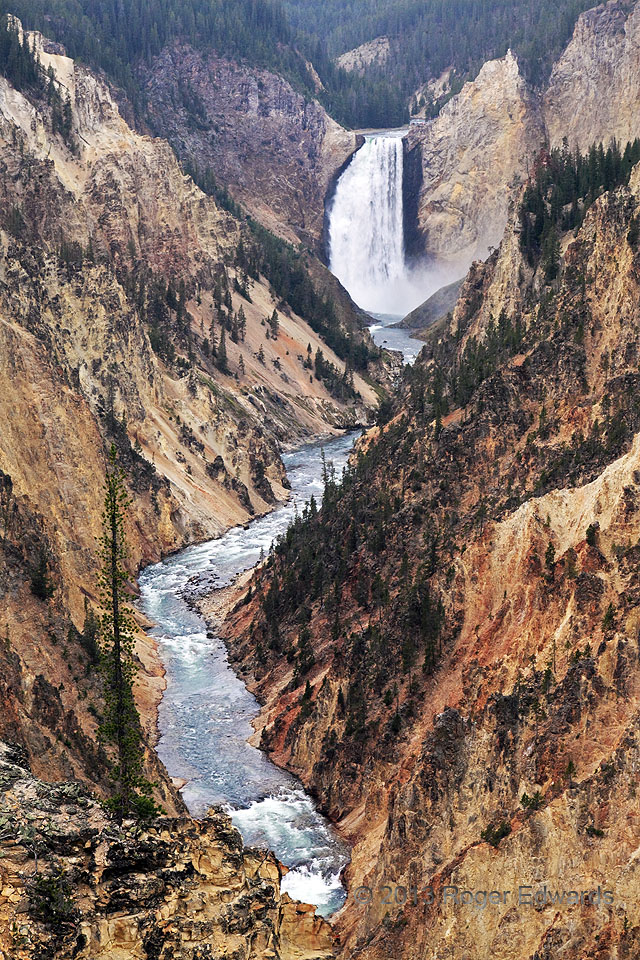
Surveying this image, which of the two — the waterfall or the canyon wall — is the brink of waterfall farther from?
the canyon wall

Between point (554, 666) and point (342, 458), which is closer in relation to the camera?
point (554, 666)

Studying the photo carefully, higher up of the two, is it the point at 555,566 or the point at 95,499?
the point at 555,566

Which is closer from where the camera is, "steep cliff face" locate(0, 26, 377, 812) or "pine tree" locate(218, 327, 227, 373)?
"steep cliff face" locate(0, 26, 377, 812)

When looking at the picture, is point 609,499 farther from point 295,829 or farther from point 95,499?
point 95,499

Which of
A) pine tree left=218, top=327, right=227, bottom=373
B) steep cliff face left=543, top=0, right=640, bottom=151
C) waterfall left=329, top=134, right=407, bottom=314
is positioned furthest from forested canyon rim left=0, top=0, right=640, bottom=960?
steep cliff face left=543, top=0, right=640, bottom=151

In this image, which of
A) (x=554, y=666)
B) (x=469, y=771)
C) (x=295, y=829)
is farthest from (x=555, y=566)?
(x=295, y=829)

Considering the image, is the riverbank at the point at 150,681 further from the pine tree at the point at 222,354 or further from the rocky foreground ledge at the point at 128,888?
the pine tree at the point at 222,354
